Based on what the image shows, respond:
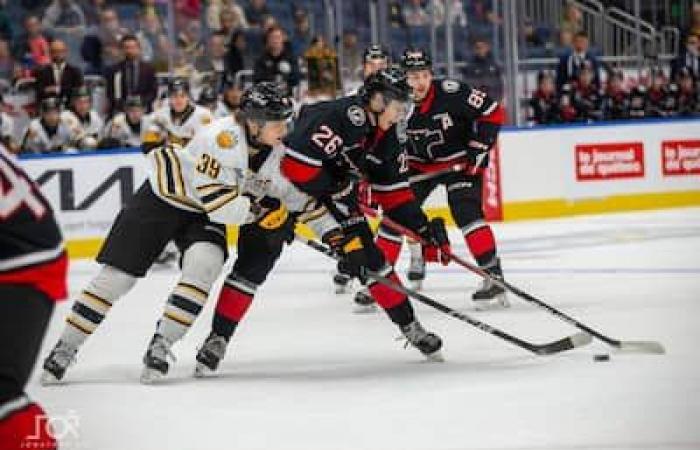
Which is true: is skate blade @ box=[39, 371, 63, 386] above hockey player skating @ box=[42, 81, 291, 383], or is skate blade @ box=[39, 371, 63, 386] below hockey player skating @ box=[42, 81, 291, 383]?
below

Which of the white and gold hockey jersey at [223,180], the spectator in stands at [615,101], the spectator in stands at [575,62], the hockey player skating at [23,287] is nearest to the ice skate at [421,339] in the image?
the white and gold hockey jersey at [223,180]

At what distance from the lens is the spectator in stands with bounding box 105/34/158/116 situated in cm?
1125

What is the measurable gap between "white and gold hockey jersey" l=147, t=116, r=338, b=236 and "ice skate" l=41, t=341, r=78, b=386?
610 millimetres

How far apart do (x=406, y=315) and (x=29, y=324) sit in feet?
9.51

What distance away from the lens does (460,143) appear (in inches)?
294

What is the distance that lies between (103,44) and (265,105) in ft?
21.6

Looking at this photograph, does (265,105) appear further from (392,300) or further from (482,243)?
(482,243)

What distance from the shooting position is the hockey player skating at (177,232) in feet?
17.4

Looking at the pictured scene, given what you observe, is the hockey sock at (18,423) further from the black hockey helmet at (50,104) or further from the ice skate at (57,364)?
the black hockey helmet at (50,104)

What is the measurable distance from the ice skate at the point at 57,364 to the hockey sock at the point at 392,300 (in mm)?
1055

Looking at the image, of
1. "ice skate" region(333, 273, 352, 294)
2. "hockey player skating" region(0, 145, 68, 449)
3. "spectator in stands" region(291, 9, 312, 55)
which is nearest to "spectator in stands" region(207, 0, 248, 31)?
"spectator in stands" region(291, 9, 312, 55)

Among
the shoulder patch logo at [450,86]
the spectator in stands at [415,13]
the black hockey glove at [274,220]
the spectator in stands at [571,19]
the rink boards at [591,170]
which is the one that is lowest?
the rink boards at [591,170]

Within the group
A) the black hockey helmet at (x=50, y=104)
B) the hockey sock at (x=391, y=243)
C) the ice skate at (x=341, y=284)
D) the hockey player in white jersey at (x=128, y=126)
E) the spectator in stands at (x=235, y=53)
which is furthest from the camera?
the spectator in stands at (x=235, y=53)

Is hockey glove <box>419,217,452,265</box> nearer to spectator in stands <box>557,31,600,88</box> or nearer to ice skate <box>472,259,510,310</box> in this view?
ice skate <box>472,259,510,310</box>
